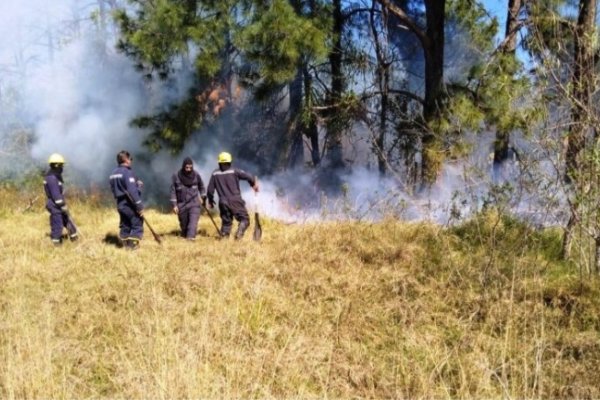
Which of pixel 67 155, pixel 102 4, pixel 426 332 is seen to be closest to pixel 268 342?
pixel 426 332

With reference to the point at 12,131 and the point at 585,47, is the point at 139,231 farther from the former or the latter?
the point at 12,131

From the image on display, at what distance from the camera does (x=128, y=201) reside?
7832 millimetres

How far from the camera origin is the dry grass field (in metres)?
3.38

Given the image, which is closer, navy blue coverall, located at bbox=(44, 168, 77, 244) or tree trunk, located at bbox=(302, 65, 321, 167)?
navy blue coverall, located at bbox=(44, 168, 77, 244)

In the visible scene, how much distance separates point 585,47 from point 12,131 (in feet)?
49.9

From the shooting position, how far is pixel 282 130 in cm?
1420

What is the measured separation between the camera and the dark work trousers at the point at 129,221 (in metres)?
7.82

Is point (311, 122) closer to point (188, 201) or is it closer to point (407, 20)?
point (407, 20)

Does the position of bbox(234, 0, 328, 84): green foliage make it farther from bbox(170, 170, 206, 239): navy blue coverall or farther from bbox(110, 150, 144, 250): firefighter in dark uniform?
bbox(110, 150, 144, 250): firefighter in dark uniform

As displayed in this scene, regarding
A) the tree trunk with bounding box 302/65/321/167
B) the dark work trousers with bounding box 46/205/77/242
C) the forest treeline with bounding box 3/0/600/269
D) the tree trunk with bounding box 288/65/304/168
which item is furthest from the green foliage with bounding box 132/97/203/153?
the dark work trousers with bounding box 46/205/77/242

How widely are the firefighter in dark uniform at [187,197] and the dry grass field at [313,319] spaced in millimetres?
1059

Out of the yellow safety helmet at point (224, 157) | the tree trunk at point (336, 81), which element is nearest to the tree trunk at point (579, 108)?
the yellow safety helmet at point (224, 157)

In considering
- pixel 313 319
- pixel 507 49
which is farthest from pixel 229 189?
pixel 507 49

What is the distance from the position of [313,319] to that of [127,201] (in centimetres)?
431
